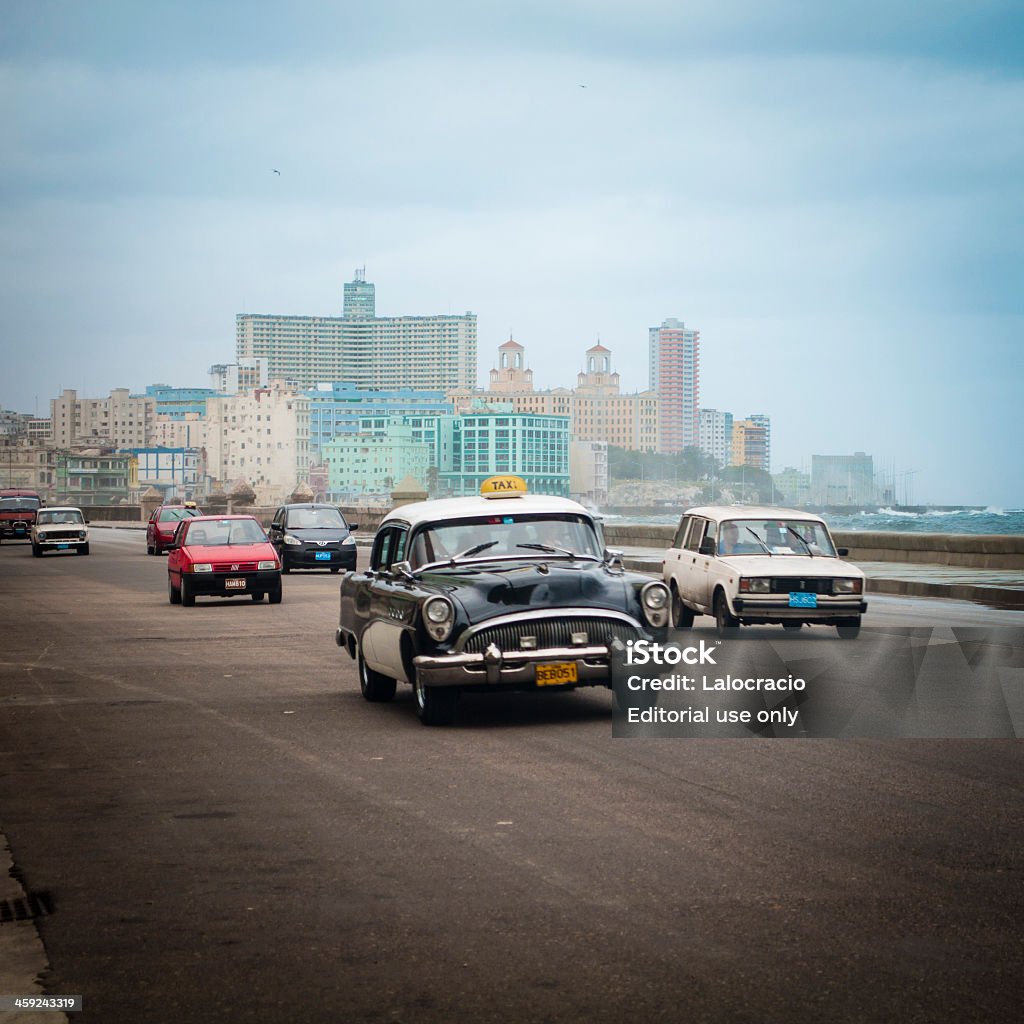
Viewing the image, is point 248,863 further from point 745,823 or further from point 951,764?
point 951,764

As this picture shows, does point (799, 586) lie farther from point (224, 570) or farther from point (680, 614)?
point (224, 570)

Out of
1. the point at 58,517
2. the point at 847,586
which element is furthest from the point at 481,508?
the point at 58,517

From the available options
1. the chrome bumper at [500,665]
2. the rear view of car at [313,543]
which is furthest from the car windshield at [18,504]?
the chrome bumper at [500,665]

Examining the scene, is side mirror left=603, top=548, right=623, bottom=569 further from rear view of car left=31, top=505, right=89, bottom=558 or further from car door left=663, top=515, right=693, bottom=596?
rear view of car left=31, top=505, right=89, bottom=558

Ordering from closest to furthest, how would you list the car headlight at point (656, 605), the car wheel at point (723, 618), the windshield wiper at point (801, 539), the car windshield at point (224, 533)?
the car headlight at point (656, 605) < the car wheel at point (723, 618) < the windshield wiper at point (801, 539) < the car windshield at point (224, 533)

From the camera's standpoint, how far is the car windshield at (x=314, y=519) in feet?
126

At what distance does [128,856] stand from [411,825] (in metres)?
1.41

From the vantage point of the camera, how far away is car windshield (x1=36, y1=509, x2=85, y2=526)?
166 feet

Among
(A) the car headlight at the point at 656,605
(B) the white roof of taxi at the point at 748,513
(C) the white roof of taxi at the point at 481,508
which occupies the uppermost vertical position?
(C) the white roof of taxi at the point at 481,508

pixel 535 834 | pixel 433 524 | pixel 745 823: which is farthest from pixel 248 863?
pixel 433 524

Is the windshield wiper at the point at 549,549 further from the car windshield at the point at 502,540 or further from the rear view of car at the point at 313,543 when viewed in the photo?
the rear view of car at the point at 313,543

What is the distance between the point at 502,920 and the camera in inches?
237

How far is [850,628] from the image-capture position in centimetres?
1864

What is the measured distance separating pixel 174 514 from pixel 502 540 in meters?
40.8
